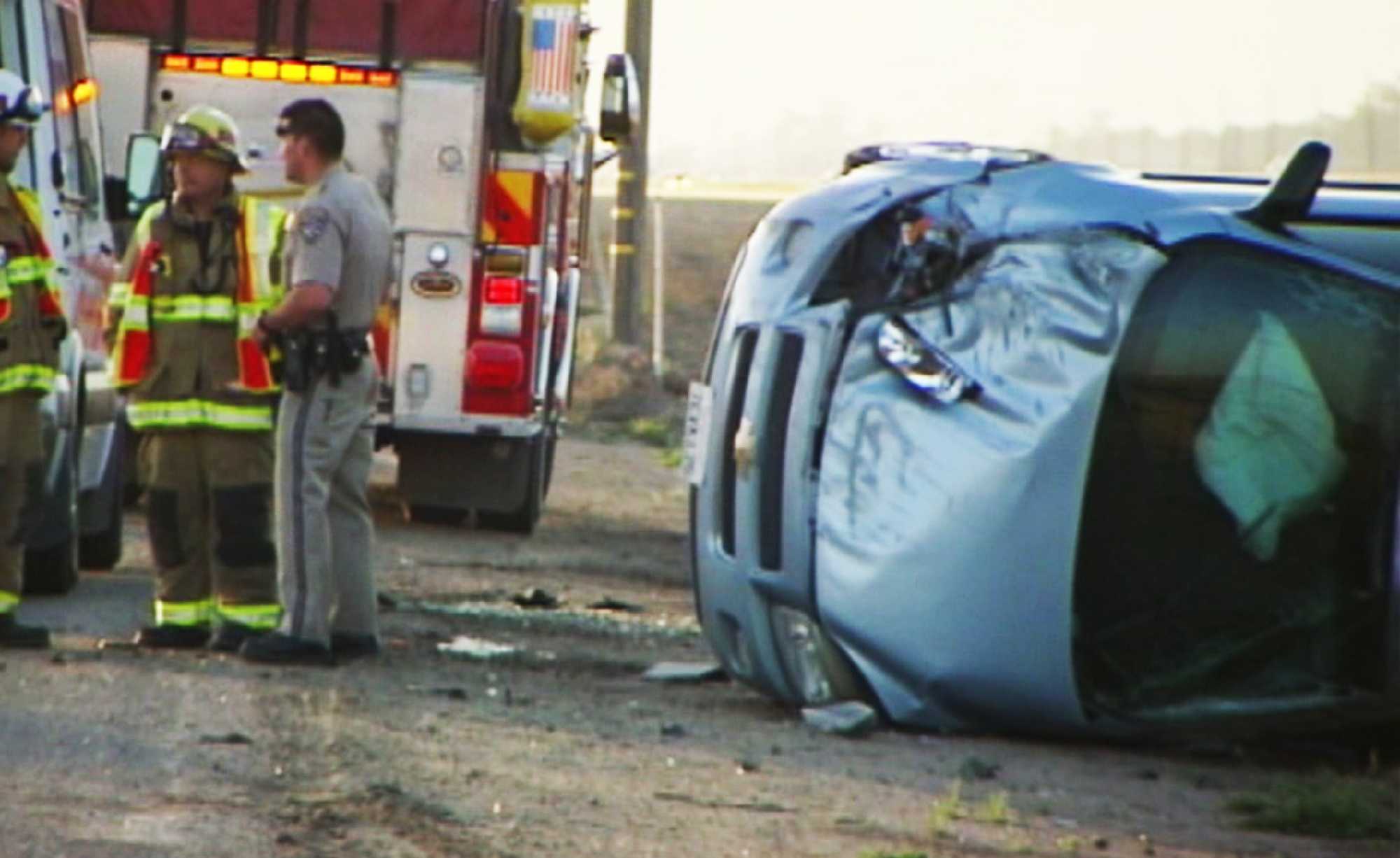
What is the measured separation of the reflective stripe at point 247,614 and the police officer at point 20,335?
1.81ft

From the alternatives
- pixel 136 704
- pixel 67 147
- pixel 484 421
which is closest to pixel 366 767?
pixel 136 704

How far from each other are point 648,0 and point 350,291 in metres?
16.5

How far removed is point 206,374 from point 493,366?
5702 mm

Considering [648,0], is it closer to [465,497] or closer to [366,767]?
[465,497]

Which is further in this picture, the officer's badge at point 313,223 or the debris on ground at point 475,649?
the debris on ground at point 475,649

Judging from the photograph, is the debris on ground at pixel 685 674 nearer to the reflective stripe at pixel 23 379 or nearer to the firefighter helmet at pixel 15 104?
the reflective stripe at pixel 23 379

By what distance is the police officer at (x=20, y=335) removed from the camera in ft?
36.5

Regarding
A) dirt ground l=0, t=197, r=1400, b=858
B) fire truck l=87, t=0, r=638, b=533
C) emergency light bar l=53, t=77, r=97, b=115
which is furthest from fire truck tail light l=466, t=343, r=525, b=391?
dirt ground l=0, t=197, r=1400, b=858

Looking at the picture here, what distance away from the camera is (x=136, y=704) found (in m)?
9.48

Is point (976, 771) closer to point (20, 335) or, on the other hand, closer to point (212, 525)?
point (212, 525)

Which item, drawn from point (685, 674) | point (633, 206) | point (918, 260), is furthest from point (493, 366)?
point (633, 206)

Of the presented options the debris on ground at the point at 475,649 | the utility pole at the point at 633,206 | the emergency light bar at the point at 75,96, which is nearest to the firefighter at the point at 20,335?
the debris on ground at the point at 475,649

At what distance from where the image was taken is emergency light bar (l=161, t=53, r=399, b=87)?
16734mm

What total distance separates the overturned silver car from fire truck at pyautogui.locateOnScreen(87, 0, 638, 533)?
7656 mm
